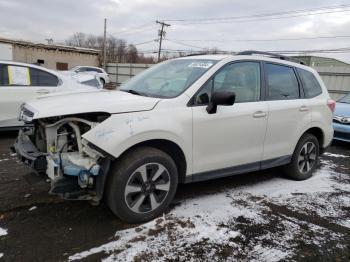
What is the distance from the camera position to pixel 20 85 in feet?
22.3

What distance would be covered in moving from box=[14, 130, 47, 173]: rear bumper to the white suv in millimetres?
11

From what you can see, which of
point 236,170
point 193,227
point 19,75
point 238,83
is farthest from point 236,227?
point 19,75

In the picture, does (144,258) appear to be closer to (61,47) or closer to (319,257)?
(319,257)

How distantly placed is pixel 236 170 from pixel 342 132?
452 centimetres

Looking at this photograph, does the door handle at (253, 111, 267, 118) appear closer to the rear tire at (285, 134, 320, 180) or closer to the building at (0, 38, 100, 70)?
the rear tire at (285, 134, 320, 180)

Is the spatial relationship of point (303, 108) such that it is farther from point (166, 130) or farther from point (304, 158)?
point (166, 130)

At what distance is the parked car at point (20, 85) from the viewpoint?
21.6 ft

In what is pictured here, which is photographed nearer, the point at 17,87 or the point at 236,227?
the point at 236,227

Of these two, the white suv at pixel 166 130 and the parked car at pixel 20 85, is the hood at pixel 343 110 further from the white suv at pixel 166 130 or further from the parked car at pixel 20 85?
the parked car at pixel 20 85

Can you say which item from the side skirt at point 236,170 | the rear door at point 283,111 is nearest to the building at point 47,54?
the rear door at point 283,111

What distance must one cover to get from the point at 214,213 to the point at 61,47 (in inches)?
1270

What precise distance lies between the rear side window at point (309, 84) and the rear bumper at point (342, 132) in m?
2.71

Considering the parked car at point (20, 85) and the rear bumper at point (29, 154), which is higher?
the parked car at point (20, 85)

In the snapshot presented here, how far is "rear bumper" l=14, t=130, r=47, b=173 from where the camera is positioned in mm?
3250
